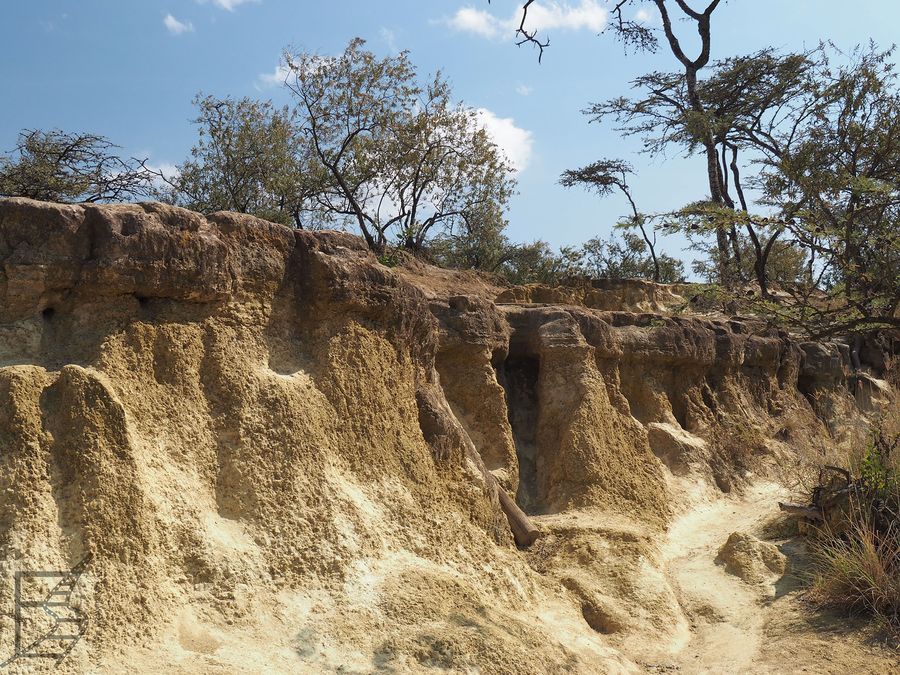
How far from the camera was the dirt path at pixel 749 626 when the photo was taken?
19.3 ft

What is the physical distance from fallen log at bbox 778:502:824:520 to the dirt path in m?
0.28

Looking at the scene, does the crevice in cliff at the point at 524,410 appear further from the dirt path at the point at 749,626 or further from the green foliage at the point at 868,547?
the green foliage at the point at 868,547

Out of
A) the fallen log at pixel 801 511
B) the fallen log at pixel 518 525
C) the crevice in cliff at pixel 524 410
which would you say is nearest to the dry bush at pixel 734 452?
the fallen log at pixel 801 511

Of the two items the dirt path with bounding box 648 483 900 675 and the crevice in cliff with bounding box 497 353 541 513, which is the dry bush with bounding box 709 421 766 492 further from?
the crevice in cliff with bounding box 497 353 541 513

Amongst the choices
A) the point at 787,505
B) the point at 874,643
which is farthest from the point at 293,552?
the point at 787,505

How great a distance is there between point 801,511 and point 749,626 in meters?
1.64

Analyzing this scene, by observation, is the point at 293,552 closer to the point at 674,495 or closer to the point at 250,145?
the point at 674,495

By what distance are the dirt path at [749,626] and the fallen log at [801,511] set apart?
0.91 ft

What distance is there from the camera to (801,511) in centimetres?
782

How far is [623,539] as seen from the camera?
7293 millimetres

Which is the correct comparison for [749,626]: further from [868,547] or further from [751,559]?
[868,547]

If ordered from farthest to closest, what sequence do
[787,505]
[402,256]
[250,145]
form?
[250,145] < [402,256] < [787,505]

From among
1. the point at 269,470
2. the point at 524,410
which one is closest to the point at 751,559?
the point at 524,410

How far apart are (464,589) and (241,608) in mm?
1512
